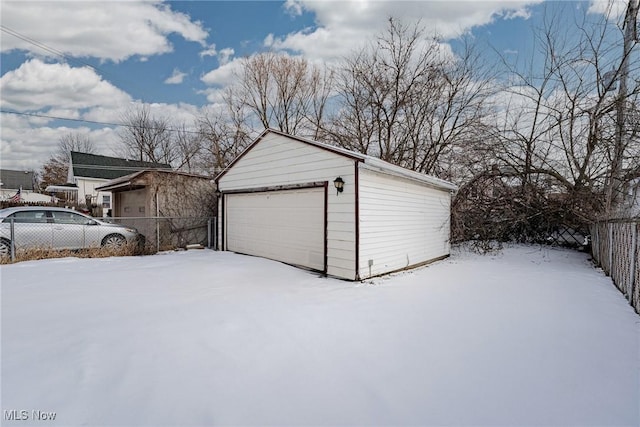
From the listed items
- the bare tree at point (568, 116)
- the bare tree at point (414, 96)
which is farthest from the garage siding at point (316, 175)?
the bare tree at point (414, 96)

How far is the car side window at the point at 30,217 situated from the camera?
24.4 feet

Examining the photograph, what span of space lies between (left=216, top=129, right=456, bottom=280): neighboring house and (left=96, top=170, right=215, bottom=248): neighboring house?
1.48m

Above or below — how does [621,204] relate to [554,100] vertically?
below

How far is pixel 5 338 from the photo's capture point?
312cm

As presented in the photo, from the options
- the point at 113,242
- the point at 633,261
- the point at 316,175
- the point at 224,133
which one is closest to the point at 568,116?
the point at 633,261

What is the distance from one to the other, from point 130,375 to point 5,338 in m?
1.71

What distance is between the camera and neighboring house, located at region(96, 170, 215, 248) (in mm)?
10133

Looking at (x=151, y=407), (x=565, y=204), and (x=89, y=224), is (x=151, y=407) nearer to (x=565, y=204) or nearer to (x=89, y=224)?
(x=89, y=224)

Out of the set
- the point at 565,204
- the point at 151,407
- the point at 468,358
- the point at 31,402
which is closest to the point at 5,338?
the point at 31,402

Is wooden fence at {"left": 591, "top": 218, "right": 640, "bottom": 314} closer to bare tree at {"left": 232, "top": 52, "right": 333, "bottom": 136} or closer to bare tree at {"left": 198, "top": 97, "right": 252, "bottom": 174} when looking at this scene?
bare tree at {"left": 232, "top": 52, "right": 333, "bottom": 136}

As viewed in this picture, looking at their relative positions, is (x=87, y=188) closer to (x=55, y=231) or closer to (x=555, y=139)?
(x=55, y=231)

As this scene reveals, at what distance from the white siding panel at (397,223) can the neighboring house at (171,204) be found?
21.1 ft

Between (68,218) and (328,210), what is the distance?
6.89m

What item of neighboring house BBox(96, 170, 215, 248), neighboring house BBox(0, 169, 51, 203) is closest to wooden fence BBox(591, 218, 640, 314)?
neighboring house BBox(96, 170, 215, 248)
